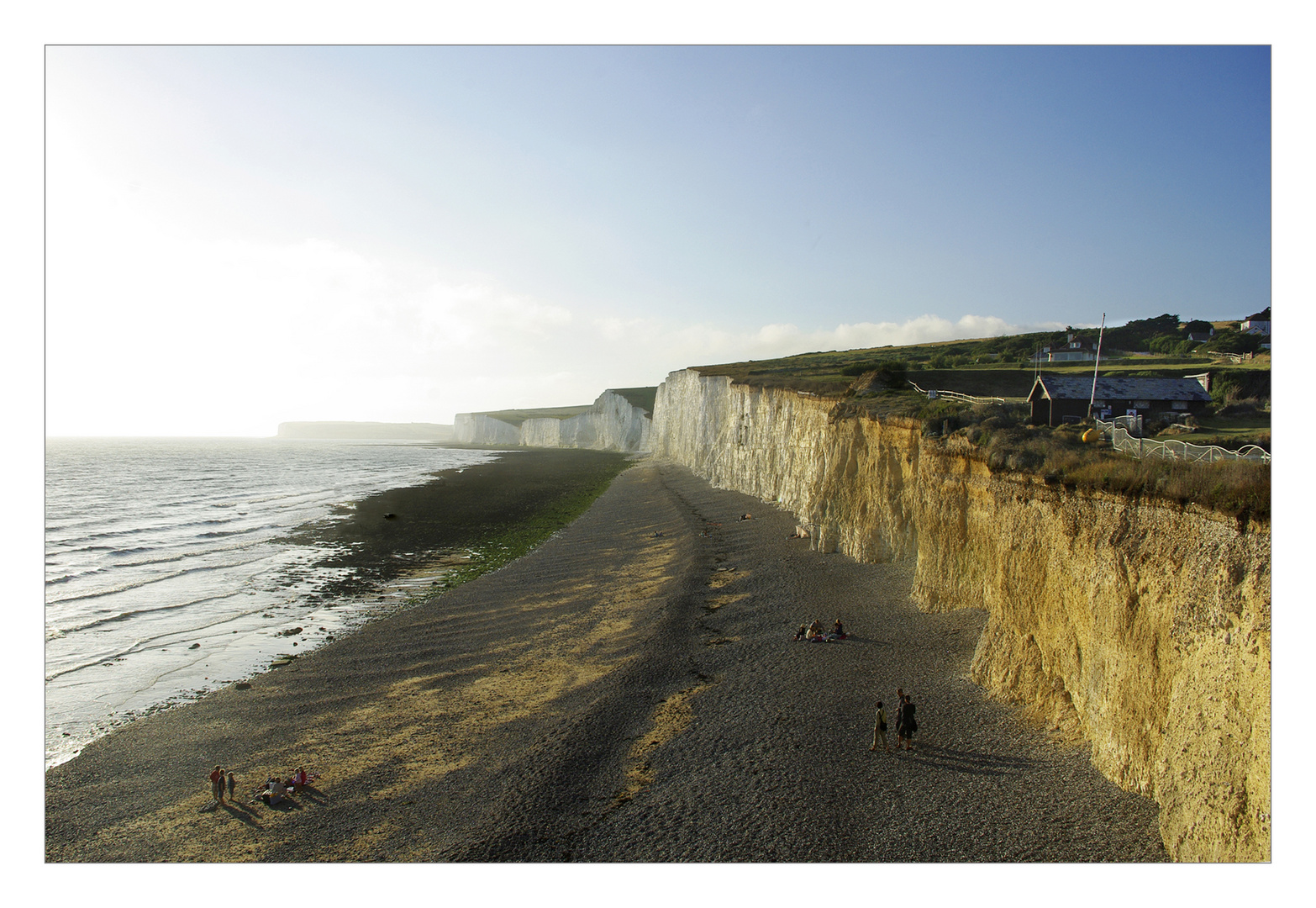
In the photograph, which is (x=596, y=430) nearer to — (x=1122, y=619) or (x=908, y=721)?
(x=908, y=721)

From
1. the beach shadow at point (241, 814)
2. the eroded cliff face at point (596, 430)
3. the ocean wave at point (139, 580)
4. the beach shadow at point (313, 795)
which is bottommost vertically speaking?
the beach shadow at point (241, 814)

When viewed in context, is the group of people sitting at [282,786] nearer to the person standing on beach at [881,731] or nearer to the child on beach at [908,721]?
the person standing on beach at [881,731]

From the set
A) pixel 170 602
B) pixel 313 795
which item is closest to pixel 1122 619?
pixel 313 795

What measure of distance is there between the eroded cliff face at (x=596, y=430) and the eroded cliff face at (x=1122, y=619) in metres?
93.8

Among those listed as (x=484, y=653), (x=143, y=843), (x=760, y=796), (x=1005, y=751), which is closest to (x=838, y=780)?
(x=760, y=796)

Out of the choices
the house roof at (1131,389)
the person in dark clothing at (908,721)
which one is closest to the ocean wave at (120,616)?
the person in dark clothing at (908,721)

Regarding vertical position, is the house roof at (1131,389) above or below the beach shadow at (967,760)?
above

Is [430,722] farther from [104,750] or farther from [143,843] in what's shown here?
[104,750]

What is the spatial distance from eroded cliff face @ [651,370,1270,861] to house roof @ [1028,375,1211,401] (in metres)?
5.25

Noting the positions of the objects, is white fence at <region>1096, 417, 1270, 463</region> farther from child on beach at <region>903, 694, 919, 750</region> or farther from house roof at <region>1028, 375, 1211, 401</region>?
house roof at <region>1028, 375, 1211, 401</region>

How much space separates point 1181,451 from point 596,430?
400ft

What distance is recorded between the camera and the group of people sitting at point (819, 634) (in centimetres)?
1623

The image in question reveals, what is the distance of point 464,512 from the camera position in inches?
1695
